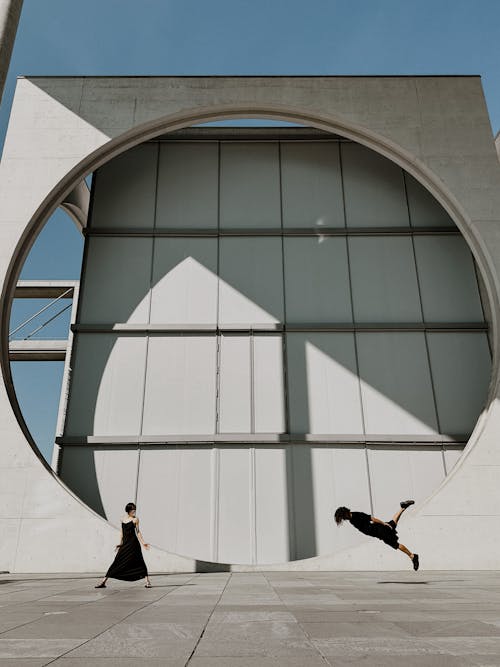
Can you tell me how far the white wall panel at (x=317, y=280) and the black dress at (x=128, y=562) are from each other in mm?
8658

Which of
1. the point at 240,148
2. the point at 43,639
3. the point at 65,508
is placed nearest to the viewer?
the point at 43,639

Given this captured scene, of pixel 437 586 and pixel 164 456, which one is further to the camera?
pixel 164 456

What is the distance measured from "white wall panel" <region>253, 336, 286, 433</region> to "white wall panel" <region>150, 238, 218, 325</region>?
187 centimetres

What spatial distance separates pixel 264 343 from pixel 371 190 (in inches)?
Result: 272

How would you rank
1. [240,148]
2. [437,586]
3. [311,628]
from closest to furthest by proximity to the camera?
[311,628] < [437,586] < [240,148]

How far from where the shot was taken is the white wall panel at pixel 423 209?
15961 mm

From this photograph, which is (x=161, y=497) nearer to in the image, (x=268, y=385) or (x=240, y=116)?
(x=268, y=385)

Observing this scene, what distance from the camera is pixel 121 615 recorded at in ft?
14.2

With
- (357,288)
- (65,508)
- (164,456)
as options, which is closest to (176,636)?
(65,508)

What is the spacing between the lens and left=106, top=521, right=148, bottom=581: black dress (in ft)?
25.1

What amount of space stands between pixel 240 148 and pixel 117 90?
4554mm

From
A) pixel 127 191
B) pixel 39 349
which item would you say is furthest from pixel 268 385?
pixel 39 349

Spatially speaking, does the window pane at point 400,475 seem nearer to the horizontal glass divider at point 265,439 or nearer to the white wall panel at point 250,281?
the horizontal glass divider at point 265,439

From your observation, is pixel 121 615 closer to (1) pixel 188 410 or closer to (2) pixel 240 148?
(1) pixel 188 410
